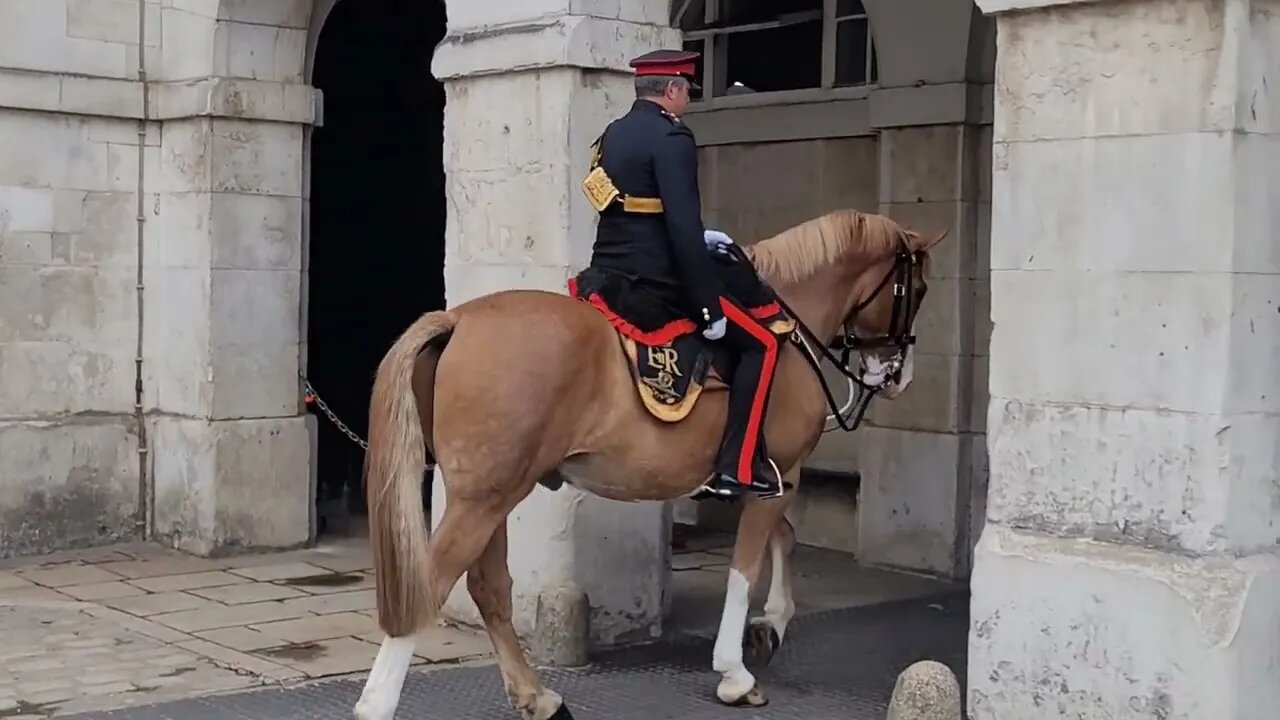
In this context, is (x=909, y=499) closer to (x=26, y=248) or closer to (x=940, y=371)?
(x=940, y=371)

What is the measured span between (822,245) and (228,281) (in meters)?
4.66

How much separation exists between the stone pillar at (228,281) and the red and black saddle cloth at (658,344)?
15.0 feet

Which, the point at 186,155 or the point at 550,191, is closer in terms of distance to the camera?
the point at 550,191

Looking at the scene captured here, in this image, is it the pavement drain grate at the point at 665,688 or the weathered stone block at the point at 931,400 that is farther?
the weathered stone block at the point at 931,400

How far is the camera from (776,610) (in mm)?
7004

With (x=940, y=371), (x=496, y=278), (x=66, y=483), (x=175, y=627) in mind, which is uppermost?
(x=496, y=278)

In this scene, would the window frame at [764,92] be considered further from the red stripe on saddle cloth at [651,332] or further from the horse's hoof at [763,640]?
the red stripe on saddle cloth at [651,332]

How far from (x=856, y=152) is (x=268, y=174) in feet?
12.2

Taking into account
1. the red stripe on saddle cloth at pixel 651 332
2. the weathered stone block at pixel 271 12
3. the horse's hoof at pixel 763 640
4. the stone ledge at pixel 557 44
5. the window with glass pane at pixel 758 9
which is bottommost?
the horse's hoof at pixel 763 640

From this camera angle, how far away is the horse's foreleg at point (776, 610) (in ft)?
23.0

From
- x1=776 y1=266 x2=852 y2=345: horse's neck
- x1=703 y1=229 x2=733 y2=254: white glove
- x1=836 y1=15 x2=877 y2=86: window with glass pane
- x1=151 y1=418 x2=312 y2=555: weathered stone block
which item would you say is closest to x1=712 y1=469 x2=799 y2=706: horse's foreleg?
x1=776 y1=266 x2=852 y2=345: horse's neck

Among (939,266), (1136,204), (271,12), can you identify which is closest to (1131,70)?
(1136,204)

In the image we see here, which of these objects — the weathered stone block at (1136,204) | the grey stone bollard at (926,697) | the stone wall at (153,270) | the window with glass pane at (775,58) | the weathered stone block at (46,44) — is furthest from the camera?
the window with glass pane at (775,58)

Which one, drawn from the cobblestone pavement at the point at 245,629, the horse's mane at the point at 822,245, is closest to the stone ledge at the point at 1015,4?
the horse's mane at the point at 822,245
